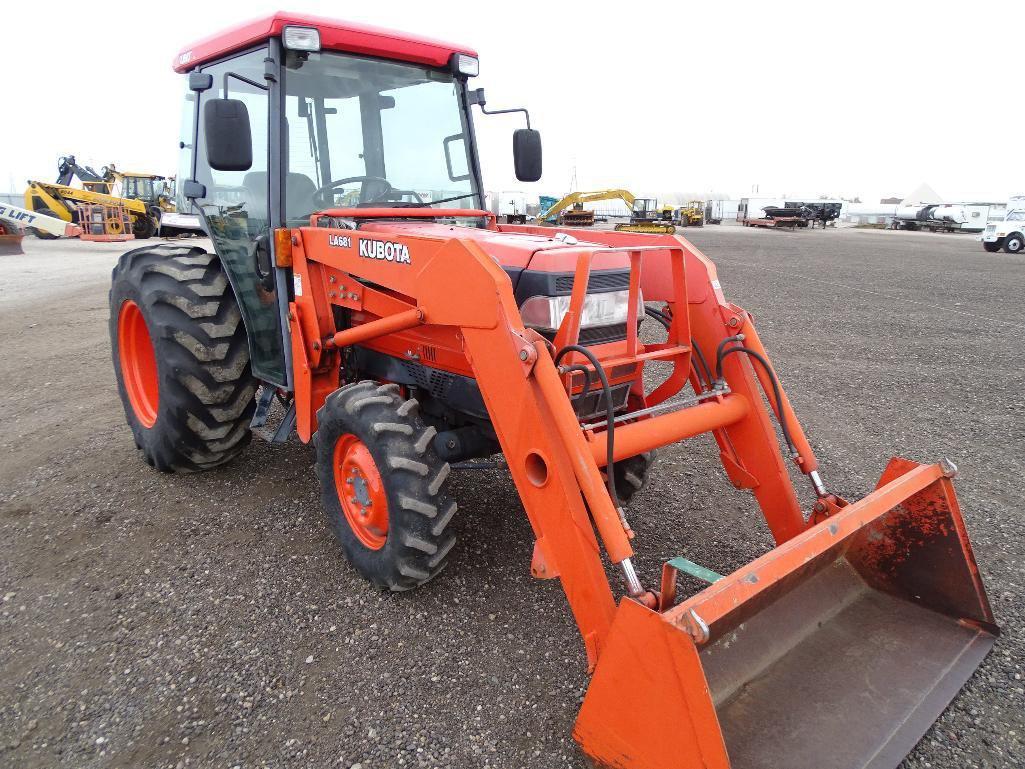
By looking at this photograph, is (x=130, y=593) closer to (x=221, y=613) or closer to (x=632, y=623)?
(x=221, y=613)

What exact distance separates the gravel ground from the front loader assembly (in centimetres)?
27

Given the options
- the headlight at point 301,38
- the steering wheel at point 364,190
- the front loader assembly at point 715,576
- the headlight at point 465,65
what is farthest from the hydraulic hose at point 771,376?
the headlight at point 301,38

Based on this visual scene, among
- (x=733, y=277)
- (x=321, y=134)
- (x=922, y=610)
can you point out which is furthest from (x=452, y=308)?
(x=733, y=277)

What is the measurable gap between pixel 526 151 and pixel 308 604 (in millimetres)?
3012

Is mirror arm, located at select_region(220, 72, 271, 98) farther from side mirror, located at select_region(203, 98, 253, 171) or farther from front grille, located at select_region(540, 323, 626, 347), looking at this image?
front grille, located at select_region(540, 323, 626, 347)

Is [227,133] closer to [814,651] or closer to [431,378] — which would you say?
[431,378]

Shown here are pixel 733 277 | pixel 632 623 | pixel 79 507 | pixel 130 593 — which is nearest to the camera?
pixel 632 623

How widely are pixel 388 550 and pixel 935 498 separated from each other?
234cm

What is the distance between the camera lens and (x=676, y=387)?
330 cm

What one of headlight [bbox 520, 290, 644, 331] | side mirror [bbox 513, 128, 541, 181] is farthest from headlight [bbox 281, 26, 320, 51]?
headlight [bbox 520, 290, 644, 331]

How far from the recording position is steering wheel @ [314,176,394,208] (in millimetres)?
3785

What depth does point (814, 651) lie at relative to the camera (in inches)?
102

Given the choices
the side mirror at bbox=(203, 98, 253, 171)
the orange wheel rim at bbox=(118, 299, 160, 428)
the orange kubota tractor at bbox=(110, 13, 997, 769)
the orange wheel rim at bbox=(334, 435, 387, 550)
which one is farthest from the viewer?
the orange wheel rim at bbox=(118, 299, 160, 428)

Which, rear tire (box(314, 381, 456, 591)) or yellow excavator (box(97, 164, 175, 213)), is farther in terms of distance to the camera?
yellow excavator (box(97, 164, 175, 213))
